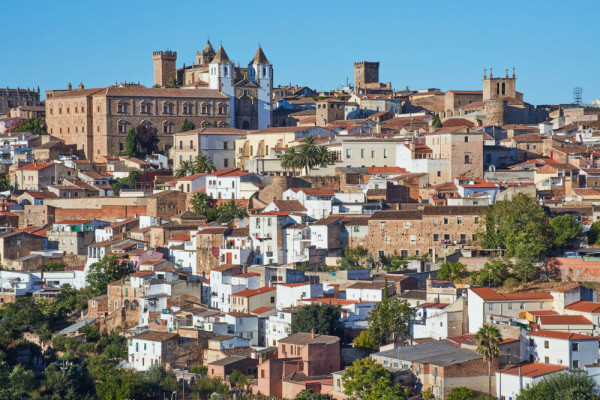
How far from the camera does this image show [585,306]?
120 ft

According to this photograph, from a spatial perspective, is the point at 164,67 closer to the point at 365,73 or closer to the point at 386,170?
the point at 365,73

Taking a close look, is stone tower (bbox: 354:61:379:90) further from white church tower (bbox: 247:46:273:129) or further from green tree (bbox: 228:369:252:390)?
green tree (bbox: 228:369:252:390)

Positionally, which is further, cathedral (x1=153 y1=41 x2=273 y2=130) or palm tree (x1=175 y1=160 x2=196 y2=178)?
cathedral (x1=153 y1=41 x2=273 y2=130)

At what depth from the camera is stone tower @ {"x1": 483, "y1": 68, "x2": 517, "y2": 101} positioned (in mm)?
72188

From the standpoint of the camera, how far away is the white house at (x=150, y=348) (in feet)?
125

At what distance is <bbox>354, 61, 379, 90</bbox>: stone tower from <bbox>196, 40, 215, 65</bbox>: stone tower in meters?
13.6

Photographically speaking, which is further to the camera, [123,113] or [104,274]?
[123,113]

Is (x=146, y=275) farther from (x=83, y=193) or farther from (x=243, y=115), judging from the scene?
(x=243, y=115)

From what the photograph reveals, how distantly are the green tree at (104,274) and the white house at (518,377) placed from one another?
711 inches

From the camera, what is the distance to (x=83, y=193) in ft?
194

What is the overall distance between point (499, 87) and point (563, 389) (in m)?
43.8

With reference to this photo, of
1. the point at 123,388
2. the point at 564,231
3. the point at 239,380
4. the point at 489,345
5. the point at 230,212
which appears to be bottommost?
the point at 123,388

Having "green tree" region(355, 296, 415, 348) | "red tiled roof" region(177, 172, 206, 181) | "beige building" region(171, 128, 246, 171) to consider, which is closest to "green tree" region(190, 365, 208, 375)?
"green tree" region(355, 296, 415, 348)

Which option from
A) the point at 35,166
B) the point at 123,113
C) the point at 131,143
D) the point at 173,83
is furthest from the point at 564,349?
the point at 173,83
